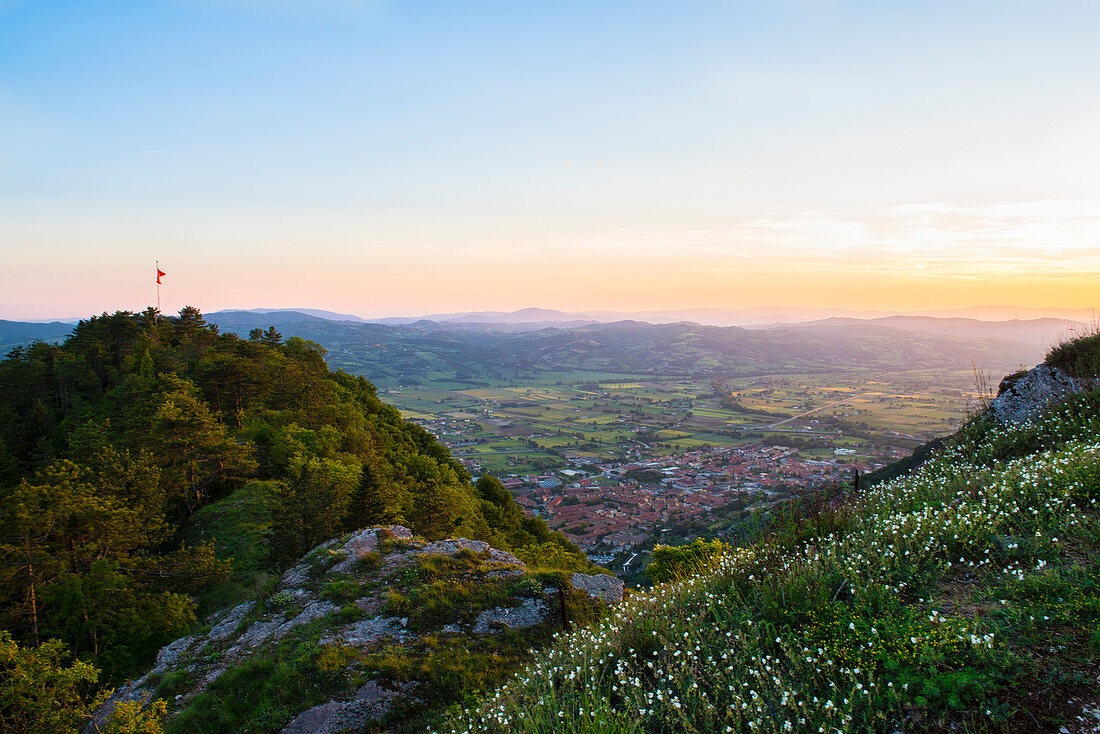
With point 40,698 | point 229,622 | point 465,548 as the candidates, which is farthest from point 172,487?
point 465,548

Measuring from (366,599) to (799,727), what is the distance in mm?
10492

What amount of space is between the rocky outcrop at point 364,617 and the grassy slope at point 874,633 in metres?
2.87

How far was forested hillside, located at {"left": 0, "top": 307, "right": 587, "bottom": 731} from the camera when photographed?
1486 centimetres

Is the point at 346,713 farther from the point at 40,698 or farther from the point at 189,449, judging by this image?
the point at 189,449

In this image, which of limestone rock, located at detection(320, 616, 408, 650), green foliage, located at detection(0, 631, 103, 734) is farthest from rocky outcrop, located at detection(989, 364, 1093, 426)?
green foliage, located at detection(0, 631, 103, 734)

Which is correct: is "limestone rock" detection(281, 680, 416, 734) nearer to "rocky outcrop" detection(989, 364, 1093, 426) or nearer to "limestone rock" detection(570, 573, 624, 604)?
"limestone rock" detection(570, 573, 624, 604)

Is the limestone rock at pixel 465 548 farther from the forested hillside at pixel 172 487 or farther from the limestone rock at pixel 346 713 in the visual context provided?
the limestone rock at pixel 346 713

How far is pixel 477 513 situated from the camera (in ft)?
107

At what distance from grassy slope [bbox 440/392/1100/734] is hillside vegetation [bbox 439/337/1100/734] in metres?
0.02

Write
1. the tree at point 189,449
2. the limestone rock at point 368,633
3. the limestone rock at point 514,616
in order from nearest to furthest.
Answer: the limestone rock at point 368,633 < the limestone rock at point 514,616 < the tree at point 189,449

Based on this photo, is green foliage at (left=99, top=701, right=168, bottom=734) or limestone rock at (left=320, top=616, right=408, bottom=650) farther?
limestone rock at (left=320, top=616, right=408, bottom=650)

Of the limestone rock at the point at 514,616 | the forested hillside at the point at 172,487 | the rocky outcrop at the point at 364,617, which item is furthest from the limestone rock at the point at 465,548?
the forested hillside at the point at 172,487

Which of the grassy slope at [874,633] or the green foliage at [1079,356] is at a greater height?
the green foliage at [1079,356]

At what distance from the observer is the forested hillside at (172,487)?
14.9m
